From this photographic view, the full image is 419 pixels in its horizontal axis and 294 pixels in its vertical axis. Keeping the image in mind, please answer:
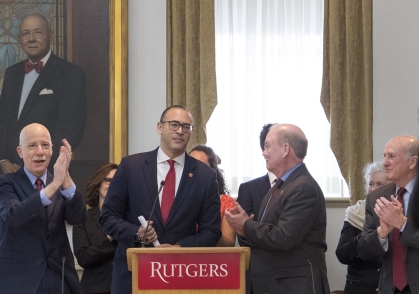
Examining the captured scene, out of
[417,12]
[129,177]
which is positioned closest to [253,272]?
[129,177]

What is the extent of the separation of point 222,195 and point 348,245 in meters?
1.07

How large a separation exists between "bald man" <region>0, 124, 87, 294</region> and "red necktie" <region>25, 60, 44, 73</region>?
6.96 feet

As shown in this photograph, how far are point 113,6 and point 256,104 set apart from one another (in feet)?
6.38

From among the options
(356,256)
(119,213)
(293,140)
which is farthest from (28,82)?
(356,256)

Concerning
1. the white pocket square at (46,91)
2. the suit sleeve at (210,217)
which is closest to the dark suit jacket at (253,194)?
the suit sleeve at (210,217)

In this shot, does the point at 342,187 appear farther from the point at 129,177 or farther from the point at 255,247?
the point at 129,177

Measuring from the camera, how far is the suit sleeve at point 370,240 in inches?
107

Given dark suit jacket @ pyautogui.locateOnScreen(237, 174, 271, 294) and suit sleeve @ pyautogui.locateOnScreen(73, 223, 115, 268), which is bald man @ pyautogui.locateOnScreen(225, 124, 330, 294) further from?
suit sleeve @ pyautogui.locateOnScreen(73, 223, 115, 268)

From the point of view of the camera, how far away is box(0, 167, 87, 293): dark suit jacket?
269 cm

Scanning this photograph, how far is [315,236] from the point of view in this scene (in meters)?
2.69

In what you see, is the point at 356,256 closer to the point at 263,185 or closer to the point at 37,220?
the point at 263,185

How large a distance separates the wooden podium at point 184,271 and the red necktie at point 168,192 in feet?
1.80

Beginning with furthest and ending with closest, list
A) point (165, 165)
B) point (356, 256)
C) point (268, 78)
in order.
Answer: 1. point (268, 78)
2. point (356, 256)
3. point (165, 165)

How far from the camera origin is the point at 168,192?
289 centimetres
